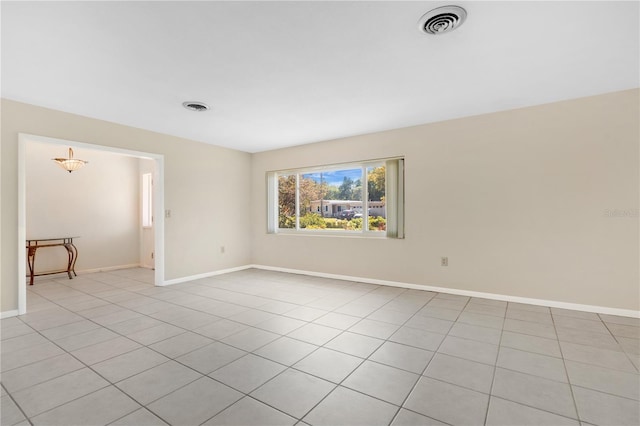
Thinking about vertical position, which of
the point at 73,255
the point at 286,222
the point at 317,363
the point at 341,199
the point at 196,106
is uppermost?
the point at 196,106

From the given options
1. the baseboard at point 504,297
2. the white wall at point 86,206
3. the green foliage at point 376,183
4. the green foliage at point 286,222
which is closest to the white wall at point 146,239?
the white wall at point 86,206

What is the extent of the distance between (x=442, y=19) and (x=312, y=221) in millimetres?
4180

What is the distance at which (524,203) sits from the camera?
371 centimetres

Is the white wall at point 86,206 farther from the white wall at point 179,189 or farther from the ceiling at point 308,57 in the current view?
the ceiling at point 308,57

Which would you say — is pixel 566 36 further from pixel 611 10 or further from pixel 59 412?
pixel 59 412

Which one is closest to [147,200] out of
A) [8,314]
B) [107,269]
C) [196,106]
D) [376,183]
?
[107,269]

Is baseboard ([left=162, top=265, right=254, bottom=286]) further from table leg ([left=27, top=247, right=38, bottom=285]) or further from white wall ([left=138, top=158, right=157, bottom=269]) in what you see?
table leg ([left=27, top=247, right=38, bottom=285])

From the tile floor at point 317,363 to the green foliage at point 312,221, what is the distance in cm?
197

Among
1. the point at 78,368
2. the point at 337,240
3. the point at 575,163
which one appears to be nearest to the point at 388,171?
the point at 337,240

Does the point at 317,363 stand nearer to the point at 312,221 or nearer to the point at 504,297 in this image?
the point at 504,297

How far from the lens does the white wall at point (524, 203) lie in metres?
3.28

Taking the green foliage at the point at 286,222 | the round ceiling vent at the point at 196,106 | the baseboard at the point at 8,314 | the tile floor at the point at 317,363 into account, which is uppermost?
the round ceiling vent at the point at 196,106

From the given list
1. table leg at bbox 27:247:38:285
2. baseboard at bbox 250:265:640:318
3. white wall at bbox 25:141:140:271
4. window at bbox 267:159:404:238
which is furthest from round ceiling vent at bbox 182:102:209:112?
table leg at bbox 27:247:38:285

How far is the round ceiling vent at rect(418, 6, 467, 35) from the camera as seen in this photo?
1.92 metres
